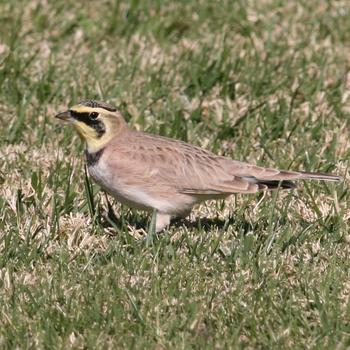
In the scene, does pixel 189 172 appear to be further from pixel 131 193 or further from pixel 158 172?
pixel 131 193

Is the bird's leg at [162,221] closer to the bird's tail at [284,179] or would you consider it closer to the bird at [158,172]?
the bird at [158,172]

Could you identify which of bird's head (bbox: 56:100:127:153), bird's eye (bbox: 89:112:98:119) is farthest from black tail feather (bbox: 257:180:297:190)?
bird's eye (bbox: 89:112:98:119)

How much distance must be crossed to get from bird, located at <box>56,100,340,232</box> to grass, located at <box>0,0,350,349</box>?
0.77ft

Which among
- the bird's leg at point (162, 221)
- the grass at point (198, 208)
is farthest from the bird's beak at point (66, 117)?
the bird's leg at point (162, 221)

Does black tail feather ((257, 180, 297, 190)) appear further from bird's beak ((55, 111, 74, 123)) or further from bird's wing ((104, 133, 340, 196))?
bird's beak ((55, 111, 74, 123))

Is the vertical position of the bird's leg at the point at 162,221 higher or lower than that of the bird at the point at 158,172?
lower

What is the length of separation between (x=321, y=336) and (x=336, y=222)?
180cm

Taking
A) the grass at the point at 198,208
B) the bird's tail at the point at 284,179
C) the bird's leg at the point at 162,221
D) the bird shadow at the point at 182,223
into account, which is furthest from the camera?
the bird shadow at the point at 182,223

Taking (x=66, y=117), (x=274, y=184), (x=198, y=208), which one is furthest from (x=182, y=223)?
(x=66, y=117)

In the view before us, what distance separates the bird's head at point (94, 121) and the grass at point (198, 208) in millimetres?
452

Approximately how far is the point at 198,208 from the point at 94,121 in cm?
111

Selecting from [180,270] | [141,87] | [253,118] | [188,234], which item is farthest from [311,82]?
[180,270]

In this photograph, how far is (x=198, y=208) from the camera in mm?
7562

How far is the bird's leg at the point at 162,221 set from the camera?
6.85 m
